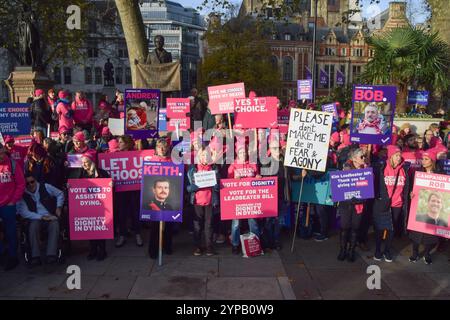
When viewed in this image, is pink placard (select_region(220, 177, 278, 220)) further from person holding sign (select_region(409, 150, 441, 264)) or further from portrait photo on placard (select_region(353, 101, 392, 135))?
person holding sign (select_region(409, 150, 441, 264))

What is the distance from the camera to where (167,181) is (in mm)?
7008

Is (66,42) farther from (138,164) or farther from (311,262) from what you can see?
(311,262)

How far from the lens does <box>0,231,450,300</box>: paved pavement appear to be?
19.3 ft

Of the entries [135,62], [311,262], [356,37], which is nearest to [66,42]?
[135,62]

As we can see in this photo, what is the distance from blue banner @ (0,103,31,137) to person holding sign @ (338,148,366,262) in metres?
6.07

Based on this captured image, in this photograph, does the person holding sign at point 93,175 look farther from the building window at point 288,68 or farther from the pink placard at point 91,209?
the building window at point 288,68

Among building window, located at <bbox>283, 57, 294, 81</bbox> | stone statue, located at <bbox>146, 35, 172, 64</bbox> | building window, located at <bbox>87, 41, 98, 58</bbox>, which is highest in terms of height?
building window, located at <bbox>283, 57, 294, 81</bbox>

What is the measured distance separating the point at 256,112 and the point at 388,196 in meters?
2.68

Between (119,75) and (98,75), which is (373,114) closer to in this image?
(98,75)

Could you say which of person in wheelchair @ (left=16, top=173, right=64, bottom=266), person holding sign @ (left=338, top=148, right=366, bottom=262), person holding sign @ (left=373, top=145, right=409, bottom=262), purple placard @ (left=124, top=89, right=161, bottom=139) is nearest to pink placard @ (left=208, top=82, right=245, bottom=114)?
purple placard @ (left=124, top=89, right=161, bottom=139)

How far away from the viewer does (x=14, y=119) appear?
8.93 metres

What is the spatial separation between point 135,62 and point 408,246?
348 inches

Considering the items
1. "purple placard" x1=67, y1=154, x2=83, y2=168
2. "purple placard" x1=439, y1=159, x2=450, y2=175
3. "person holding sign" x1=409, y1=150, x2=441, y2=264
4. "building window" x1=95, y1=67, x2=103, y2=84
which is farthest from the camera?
"building window" x1=95, y1=67, x2=103, y2=84
